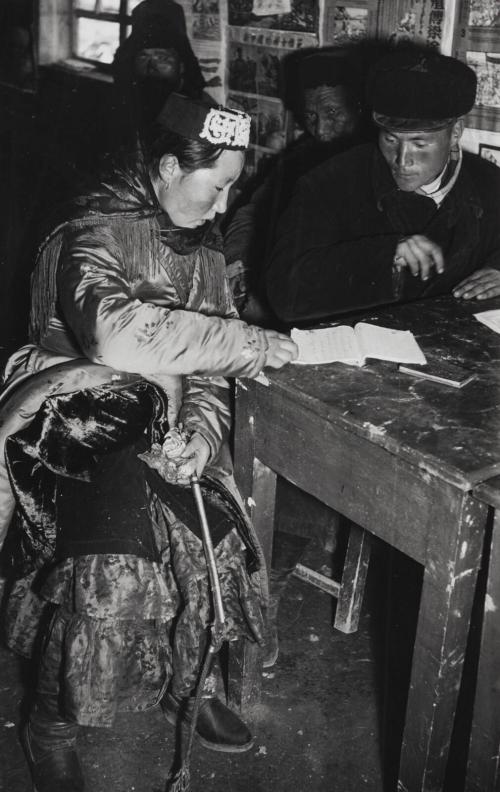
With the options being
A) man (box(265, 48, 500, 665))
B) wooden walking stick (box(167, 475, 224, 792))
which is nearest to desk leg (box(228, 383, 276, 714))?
wooden walking stick (box(167, 475, 224, 792))

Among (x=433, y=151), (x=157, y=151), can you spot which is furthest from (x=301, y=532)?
(x=157, y=151)

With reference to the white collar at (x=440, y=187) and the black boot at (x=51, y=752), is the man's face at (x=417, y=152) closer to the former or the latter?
the white collar at (x=440, y=187)

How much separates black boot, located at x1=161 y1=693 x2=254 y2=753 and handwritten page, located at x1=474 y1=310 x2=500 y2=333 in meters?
1.34

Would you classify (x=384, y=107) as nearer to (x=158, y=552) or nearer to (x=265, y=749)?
(x=158, y=552)

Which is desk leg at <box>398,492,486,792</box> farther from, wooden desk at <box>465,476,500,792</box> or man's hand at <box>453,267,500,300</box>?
man's hand at <box>453,267,500,300</box>

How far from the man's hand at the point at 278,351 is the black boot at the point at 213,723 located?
100 cm

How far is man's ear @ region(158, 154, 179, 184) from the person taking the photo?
1979 mm

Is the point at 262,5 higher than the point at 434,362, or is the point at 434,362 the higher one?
the point at 262,5

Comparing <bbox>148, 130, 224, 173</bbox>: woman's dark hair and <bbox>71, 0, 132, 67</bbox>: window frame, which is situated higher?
<bbox>71, 0, 132, 67</bbox>: window frame

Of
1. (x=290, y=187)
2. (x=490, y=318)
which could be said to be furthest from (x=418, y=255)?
(x=290, y=187)

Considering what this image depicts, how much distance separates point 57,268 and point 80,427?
39cm

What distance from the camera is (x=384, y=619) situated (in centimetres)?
287

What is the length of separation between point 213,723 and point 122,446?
89 centimetres

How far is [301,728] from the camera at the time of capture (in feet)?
7.80
